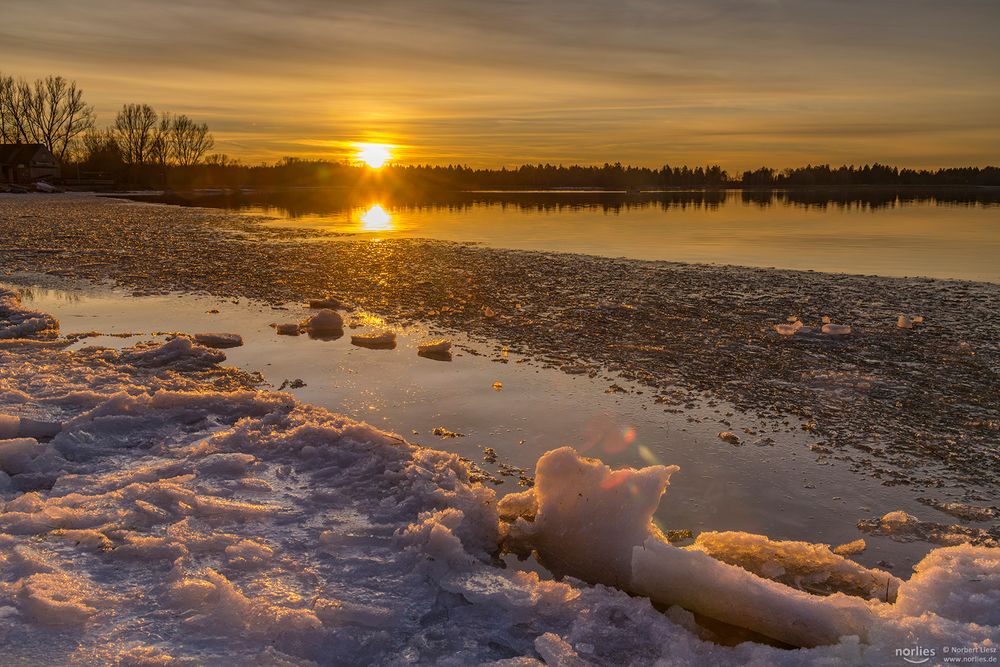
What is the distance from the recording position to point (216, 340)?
9250 mm

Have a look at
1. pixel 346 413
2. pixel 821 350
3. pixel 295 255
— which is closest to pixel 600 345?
pixel 821 350

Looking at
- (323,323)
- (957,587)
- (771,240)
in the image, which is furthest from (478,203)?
(957,587)

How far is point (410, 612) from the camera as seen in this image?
3531mm

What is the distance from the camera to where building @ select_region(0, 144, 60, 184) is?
243 ft

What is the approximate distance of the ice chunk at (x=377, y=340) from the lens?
30.8 ft

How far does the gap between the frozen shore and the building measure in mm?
86319

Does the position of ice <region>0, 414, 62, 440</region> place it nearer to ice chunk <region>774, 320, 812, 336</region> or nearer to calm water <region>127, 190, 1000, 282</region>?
ice chunk <region>774, 320, 812, 336</region>

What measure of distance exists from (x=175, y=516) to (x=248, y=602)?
1.29 m

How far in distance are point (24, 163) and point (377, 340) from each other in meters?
86.0

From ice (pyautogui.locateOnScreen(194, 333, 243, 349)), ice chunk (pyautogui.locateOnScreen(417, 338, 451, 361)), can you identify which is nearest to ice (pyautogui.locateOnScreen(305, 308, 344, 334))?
ice (pyautogui.locateOnScreen(194, 333, 243, 349))

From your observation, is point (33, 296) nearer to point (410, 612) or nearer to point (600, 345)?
point (600, 345)

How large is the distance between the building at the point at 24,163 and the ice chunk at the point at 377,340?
82.6 meters

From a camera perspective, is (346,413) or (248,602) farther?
(346,413)

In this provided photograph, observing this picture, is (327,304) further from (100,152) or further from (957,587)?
(100,152)
